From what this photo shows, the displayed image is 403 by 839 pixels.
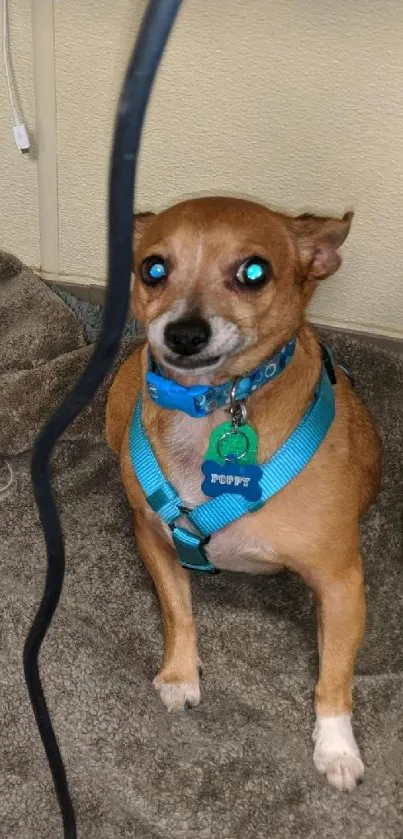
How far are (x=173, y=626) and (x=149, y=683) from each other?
120mm

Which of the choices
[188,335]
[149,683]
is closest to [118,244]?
[188,335]

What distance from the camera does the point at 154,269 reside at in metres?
1.36

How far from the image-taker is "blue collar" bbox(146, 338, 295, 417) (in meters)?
1.37

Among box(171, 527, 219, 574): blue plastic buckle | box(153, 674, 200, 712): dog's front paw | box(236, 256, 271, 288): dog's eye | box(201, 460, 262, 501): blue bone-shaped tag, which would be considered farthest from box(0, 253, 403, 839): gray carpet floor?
box(236, 256, 271, 288): dog's eye

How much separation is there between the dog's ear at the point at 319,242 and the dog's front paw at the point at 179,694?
0.79 metres

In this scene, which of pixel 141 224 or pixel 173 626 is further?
pixel 173 626

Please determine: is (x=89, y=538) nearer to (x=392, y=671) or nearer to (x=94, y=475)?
(x=94, y=475)

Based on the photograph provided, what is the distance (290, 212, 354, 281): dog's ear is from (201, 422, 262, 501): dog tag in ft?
0.95

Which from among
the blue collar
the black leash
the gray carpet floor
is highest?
the black leash

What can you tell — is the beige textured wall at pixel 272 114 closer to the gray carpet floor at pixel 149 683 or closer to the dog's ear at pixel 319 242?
the gray carpet floor at pixel 149 683

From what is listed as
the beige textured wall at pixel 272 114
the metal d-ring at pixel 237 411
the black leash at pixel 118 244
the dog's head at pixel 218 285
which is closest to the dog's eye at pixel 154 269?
the dog's head at pixel 218 285

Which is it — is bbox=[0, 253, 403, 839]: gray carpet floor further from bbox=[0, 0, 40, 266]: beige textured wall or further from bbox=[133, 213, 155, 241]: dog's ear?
bbox=[133, 213, 155, 241]: dog's ear

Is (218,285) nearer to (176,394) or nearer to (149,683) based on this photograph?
(176,394)

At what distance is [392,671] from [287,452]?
569mm
